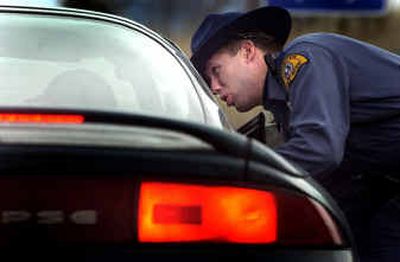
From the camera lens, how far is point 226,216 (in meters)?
2.00

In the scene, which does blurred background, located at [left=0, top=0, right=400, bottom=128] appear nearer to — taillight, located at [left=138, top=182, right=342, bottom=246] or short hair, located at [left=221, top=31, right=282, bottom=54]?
short hair, located at [left=221, top=31, right=282, bottom=54]

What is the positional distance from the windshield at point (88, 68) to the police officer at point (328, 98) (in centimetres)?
51

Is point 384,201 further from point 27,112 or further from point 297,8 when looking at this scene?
point 297,8

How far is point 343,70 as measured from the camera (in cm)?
356

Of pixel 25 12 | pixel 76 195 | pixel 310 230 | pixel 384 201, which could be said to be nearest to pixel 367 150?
pixel 384 201

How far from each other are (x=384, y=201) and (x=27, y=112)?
7.14 feet

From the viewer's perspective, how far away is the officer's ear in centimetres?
383

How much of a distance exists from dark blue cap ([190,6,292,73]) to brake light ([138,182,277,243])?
1.90m

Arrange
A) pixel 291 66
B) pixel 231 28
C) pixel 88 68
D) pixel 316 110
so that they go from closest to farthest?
pixel 88 68 < pixel 316 110 < pixel 291 66 < pixel 231 28

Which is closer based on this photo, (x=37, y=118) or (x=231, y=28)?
(x=37, y=118)

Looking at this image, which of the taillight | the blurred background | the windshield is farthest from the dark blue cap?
the blurred background

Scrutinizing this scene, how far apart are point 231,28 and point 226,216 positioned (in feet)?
6.46

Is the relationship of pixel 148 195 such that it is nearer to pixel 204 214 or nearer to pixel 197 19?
pixel 204 214

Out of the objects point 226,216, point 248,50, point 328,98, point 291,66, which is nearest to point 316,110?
point 328,98
